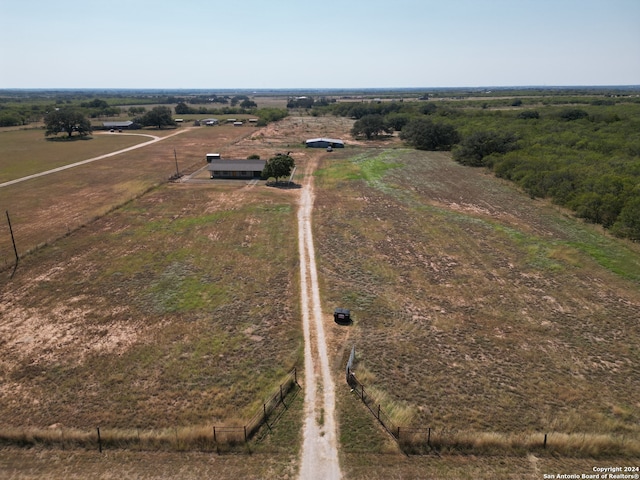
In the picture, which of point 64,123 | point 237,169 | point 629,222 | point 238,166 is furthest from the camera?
point 64,123

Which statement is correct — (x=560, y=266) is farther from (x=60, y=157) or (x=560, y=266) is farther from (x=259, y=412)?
(x=60, y=157)

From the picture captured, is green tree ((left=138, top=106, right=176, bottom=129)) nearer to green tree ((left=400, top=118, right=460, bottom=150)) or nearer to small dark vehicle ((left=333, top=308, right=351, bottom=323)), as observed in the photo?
green tree ((left=400, top=118, right=460, bottom=150))

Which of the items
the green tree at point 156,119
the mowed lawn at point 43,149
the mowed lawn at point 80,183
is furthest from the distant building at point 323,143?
the green tree at point 156,119

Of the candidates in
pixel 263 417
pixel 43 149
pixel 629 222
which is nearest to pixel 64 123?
pixel 43 149

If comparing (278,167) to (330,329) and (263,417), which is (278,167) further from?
(263,417)

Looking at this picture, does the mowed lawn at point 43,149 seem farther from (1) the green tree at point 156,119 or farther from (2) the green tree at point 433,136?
(2) the green tree at point 433,136

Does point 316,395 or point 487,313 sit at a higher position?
point 487,313
